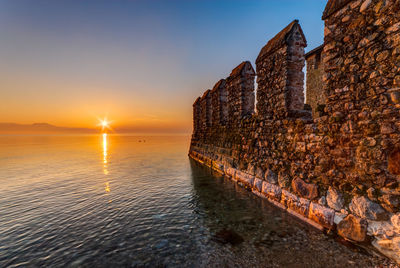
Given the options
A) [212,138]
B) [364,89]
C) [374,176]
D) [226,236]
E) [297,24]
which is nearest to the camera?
[374,176]

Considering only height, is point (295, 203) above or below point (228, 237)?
above

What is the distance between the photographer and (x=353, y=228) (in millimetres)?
3131

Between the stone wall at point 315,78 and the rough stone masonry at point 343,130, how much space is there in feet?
26.4

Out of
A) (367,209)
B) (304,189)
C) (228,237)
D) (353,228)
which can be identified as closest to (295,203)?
(304,189)

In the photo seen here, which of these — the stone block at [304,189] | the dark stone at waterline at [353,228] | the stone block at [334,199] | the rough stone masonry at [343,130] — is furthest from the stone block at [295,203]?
the dark stone at waterline at [353,228]

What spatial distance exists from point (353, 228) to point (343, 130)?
1892mm

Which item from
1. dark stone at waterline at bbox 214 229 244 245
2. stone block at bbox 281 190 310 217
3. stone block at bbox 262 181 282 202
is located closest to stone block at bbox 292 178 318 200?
stone block at bbox 281 190 310 217

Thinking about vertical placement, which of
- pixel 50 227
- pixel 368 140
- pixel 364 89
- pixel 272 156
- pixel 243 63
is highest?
pixel 243 63

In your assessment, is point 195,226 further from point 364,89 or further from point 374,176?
point 364,89

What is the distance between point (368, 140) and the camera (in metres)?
3.19

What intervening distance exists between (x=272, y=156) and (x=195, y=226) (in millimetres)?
3342

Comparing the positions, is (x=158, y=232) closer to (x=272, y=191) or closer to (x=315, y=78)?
(x=272, y=191)

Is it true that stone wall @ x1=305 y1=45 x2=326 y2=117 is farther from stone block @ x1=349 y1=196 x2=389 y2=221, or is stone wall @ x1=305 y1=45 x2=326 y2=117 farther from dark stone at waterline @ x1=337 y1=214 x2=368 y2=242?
dark stone at waterline @ x1=337 y1=214 x2=368 y2=242

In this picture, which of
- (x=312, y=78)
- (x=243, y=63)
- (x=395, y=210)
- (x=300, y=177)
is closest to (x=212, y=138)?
(x=243, y=63)
